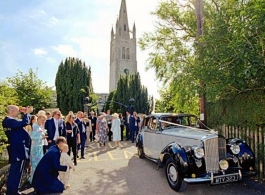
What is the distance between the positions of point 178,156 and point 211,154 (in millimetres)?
815

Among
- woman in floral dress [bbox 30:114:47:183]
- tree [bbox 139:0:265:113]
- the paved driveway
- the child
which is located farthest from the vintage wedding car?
woman in floral dress [bbox 30:114:47:183]

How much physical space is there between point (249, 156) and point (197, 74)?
2.59 m

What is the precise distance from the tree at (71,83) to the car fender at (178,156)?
31.4 metres

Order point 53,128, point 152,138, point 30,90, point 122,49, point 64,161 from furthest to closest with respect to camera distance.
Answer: point 122,49 → point 30,90 → point 152,138 → point 53,128 → point 64,161

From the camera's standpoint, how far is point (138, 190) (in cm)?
543

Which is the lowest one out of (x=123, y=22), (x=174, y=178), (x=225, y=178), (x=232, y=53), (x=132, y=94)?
(x=174, y=178)

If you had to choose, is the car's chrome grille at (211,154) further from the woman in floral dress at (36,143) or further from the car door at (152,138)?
the woman in floral dress at (36,143)

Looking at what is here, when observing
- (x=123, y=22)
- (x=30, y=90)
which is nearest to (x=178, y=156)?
(x=30, y=90)

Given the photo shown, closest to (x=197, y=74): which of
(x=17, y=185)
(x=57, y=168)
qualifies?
(x=57, y=168)

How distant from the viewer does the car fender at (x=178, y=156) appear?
5055 mm

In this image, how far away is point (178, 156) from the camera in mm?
5270

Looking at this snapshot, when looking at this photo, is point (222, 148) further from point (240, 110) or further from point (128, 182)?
point (128, 182)

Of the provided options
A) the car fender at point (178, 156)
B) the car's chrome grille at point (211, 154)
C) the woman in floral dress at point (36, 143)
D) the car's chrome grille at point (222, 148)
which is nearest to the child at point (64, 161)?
the woman in floral dress at point (36, 143)

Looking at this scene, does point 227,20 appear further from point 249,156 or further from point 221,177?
point 221,177
